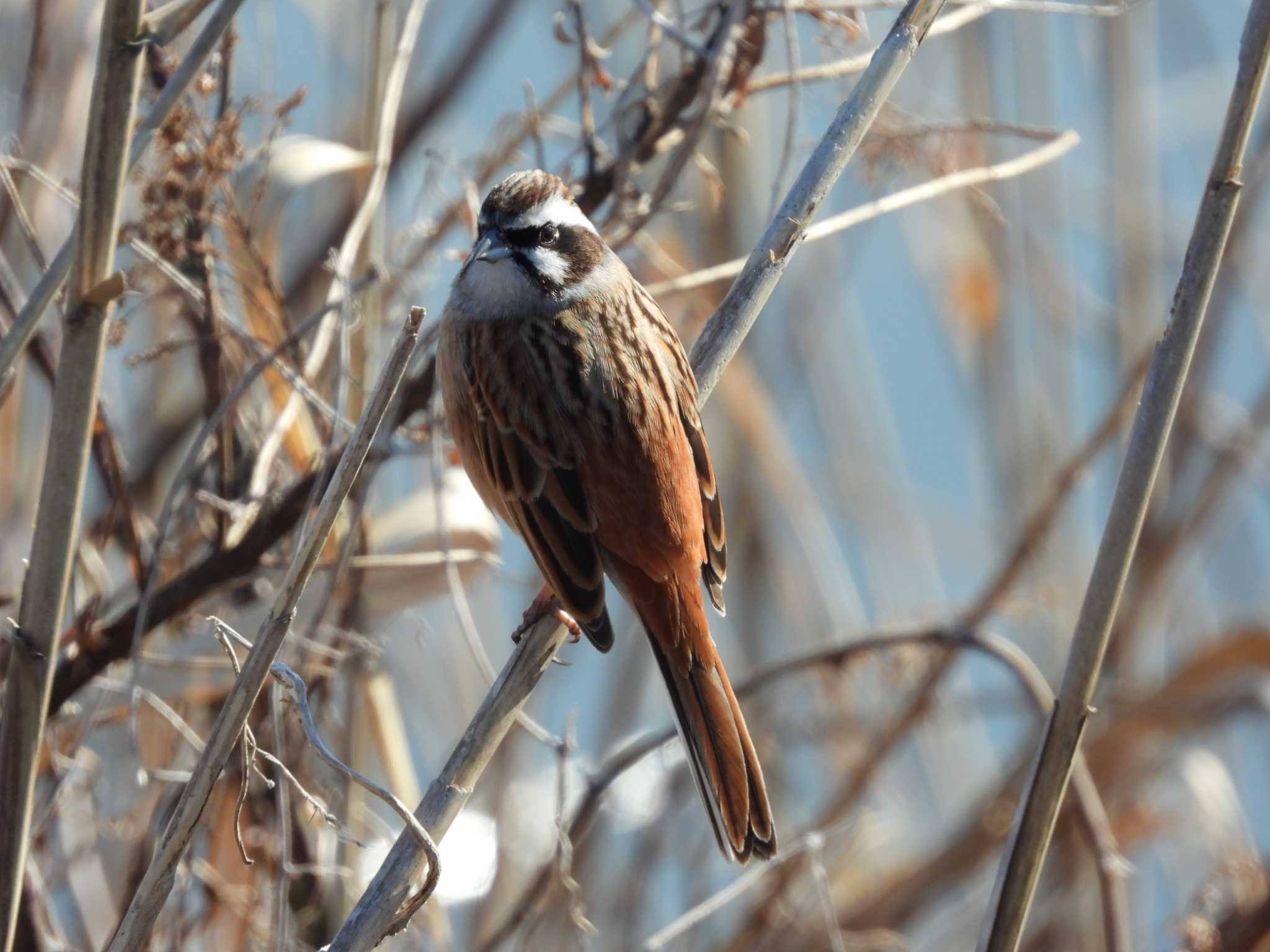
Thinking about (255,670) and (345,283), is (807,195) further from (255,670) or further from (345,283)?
(255,670)

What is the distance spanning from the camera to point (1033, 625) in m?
4.59

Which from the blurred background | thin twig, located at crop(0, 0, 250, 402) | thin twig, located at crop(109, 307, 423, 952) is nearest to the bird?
the blurred background

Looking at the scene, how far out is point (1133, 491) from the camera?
6.26ft

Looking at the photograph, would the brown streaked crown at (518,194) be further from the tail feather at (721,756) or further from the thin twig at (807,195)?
the tail feather at (721,756)

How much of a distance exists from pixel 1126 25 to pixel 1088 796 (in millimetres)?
2627

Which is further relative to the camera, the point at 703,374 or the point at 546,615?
the point at 546,615

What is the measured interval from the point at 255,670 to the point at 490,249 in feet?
3.93

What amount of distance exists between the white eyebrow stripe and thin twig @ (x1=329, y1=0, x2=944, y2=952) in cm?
32

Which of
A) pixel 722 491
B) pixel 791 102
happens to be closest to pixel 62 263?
pixel 791 102

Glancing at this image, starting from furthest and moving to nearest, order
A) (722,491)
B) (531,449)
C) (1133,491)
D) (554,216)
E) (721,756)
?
1. (722,491)
2. (531,449)
3. (554,216)
4. (721,756)
5. (1133,491)

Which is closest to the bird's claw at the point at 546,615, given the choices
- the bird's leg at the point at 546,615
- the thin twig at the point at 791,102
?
the bird's leg at the point at 546,615

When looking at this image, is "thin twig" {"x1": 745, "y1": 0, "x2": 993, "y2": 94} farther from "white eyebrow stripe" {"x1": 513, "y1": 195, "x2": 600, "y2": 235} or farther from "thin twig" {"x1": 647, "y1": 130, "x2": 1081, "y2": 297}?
"white eyebrow stripe" {"x1": 513, "y1": 195, "x2": 600, "y2": 235}

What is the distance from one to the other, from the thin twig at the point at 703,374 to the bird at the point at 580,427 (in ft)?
0.66

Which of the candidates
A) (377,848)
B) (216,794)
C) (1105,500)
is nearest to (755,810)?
(216,794)
